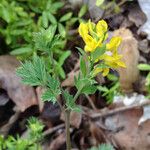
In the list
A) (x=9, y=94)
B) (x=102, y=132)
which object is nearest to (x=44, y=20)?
(x=9, y=94)

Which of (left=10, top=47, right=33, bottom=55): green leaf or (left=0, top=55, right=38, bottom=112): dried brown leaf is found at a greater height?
(left=10, top=47, right=33, bottom=55): green leaf

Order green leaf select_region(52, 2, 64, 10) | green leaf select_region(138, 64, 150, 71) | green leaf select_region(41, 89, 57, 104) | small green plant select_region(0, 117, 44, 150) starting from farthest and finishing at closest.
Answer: green leaf select_region(52, 2, 64, 10) < green leaf select_region(138, 64, 150, 71) < small green plant select_region(0, 117, 44, 150) < green leaf select_region(41, 89, 57, 104)

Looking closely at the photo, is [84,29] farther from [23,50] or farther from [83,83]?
[23,50]

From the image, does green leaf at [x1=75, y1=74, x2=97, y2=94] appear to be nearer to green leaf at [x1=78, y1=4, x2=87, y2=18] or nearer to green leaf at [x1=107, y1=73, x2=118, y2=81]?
green leaf at [x1=107, y1=73, x2=118, y2=81]

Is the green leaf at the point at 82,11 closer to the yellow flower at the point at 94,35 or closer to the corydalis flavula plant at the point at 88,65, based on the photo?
the corydalis flavula plant at the point at 88,65

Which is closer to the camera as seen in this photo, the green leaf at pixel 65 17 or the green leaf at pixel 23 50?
the green leaf at pixel 23 50

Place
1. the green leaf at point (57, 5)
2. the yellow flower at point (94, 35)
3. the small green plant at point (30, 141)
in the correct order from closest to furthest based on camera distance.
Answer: the yellow flower at point (94, 35)
the small green plant at point (30, 141)
the green leaf at point (57, 5)

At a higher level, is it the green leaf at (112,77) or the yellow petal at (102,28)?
the yellow petal at (102,28)

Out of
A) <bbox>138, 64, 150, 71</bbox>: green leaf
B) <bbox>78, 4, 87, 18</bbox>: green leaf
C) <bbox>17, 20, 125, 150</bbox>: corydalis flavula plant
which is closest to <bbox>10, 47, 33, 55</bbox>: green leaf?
<bbox>78, 4, 87, 18</bbox>: green leaf

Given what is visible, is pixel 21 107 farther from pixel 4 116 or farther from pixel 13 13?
pixel 13 13

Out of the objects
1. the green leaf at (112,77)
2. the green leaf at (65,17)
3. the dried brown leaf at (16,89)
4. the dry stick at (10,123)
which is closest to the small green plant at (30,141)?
the dry stick at (10,123)
